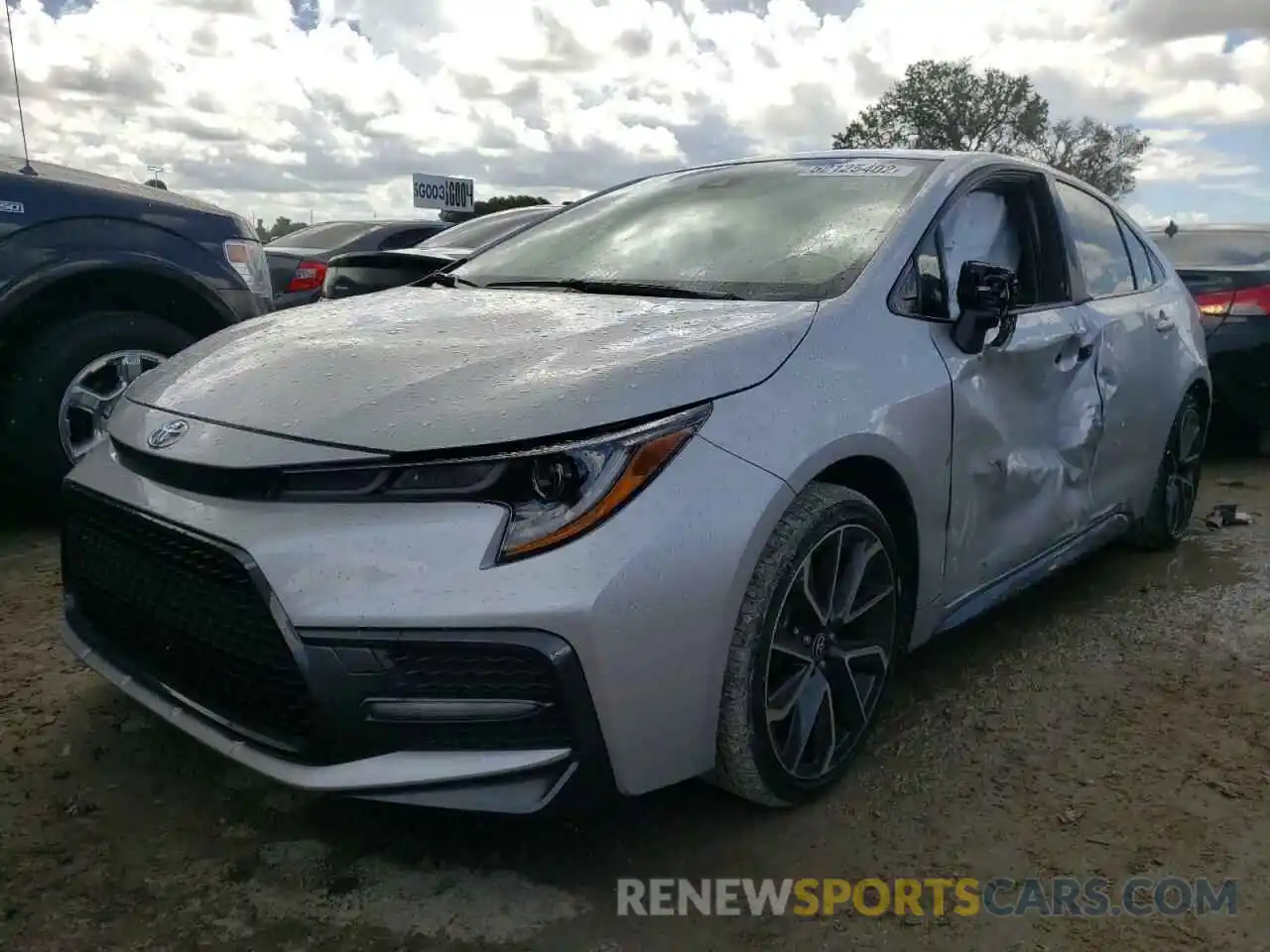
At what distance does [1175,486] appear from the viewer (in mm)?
4406

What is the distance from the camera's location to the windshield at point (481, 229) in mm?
7219

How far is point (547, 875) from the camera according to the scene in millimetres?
2158

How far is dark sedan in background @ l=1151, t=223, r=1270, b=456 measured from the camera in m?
5.94

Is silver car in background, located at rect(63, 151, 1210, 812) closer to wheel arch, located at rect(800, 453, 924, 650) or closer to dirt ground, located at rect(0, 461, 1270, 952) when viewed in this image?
wheel arch, located at rect(800, 453, 924, 650)

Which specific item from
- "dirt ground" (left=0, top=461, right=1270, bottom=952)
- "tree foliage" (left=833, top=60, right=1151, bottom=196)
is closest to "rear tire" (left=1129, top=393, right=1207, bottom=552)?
"dirt ground" (left=0, top=461, right=1270, bottom=952)

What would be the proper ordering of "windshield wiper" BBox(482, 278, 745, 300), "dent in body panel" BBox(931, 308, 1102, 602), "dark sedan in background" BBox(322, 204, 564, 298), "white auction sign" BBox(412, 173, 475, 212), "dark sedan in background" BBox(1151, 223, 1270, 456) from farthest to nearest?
"white auction sign" BBox(412, 173, 475, 212), "dark sedan in background" BBox(1151, 223, 1270, 456), "dark sedan in background" BBox(322, 204, 564, 298), "dent in body panel" BBox(931, 308, 1102, 602), "windshield wiper" BBox(482, 278, 745, 300)

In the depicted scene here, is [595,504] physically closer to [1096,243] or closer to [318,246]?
[1096,243]

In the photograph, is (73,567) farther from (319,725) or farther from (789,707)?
(789,707)

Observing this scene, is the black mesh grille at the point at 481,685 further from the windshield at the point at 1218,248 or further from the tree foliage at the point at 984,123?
the tree foliage at the point at 984,123

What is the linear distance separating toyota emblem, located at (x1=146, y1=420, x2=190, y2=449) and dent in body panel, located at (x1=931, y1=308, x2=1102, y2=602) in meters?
1.75

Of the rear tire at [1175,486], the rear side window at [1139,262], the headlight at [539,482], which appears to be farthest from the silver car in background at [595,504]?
the rear tire at [1175,486]

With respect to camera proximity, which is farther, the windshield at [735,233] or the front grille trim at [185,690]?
the windshield at [735,233]

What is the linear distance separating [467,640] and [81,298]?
3.14 meters

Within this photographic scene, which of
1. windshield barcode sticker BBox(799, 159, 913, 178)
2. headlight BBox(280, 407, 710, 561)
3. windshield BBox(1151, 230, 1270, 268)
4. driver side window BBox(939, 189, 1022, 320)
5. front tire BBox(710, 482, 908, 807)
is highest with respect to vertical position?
windshield barcode sticker BBox(799, 159, 913, 178)
